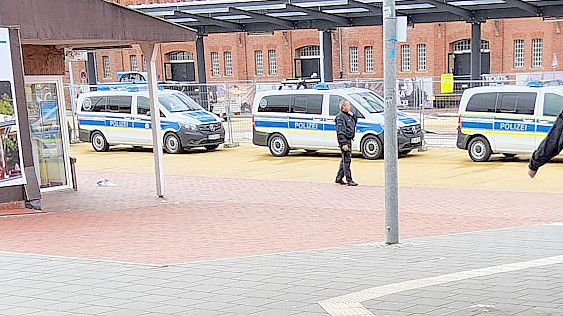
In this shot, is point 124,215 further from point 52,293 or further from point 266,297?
point 266,297

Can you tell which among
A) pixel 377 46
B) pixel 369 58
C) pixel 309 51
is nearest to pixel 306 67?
pixel 309 51

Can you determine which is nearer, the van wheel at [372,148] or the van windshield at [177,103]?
the van wheel at [372,148]

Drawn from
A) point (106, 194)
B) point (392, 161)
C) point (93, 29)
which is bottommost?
point (106, 194)

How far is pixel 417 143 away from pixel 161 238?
39.4 ft

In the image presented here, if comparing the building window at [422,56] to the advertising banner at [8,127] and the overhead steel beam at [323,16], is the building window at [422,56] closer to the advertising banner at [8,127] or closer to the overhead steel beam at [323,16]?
the overhead steel beam at [323,16]

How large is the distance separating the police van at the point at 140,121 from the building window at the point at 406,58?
22.7 metres

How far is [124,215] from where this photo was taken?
1185 cm

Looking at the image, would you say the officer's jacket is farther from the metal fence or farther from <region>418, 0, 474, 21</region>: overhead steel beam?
<region>418, 0, 474, 21</region>: overhead steel beam

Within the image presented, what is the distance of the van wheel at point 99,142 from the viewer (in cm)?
2501

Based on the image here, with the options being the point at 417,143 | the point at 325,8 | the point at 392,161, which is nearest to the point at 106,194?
the point at 392,161

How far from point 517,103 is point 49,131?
11.0 meters

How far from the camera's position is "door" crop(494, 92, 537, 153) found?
704 inches

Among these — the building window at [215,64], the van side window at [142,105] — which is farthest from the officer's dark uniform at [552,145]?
the building window at [215,64]

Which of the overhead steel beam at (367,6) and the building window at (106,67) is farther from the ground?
the overhead steel beam at (367,6)
